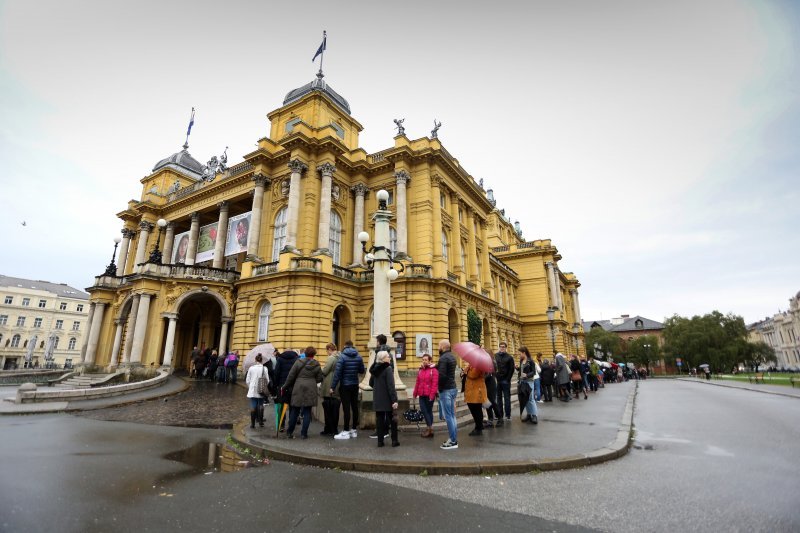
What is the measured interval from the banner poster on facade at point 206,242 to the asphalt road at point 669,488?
1120 inches

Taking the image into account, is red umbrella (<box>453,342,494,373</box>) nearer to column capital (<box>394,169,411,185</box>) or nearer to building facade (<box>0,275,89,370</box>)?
column capital (<box>394,169,411,185</box>)

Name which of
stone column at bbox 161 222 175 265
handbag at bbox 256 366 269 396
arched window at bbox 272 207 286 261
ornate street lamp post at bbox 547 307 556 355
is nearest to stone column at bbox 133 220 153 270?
stone column at bbox 161 222 175 265

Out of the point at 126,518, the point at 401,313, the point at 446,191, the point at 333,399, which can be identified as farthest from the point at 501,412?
the point at 446,191

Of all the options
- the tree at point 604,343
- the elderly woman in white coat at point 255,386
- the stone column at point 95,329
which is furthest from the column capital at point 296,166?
the tree at point 604,343

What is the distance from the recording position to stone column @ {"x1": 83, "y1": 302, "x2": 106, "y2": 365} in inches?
1093

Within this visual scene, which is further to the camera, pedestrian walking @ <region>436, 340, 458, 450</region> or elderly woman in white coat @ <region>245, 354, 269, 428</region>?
elderly woman in white coat @ <region>245, 354, 269, 428</region>

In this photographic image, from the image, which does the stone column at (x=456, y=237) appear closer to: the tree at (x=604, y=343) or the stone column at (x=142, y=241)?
the stone column at (x=142, y=241)

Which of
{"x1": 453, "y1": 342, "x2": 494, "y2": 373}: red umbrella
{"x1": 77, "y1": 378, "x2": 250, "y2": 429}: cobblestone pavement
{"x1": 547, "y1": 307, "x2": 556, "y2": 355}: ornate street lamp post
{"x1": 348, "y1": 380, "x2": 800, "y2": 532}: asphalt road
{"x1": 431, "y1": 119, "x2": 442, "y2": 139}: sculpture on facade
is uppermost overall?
{"x1": 431, "y1": 119, "x2": 442, "y2": 139}: sculpture on facade

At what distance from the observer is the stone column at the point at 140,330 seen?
75.7 feet

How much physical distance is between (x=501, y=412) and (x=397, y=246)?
17.1 meters

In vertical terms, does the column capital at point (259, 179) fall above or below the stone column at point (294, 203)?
above

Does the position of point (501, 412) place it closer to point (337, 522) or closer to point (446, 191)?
point (337, 522)

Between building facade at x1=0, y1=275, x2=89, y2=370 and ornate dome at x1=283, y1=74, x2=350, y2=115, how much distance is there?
59.0m

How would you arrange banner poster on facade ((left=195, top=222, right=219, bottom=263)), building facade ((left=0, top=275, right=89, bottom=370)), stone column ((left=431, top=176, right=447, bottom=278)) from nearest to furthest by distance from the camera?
stone column ((left=431, top=176, right=447, bottom=278)) < banner poster on facade ((left=195, top=222, right=219, bottom=263)) < building facade ((left=0, top=275, right=89, bottom=370))
